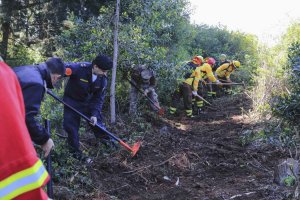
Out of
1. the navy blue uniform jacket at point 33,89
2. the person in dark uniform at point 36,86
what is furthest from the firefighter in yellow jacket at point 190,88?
the navy blue uniform jacket at point 33,89

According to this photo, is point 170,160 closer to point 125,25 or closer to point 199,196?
point 199,196

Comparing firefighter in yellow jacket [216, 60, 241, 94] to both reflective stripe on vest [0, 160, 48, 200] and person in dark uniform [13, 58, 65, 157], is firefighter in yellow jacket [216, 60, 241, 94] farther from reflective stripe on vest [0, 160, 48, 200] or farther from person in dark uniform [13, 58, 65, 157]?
reflective stripe on vest [0, 160, 48, 200]

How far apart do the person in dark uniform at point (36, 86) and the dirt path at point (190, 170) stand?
1657mm

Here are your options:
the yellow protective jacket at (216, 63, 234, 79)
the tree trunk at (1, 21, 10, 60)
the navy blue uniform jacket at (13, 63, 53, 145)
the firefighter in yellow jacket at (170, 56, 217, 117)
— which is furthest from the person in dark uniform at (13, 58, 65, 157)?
the tree trunk at (1, 21, 10, 60)

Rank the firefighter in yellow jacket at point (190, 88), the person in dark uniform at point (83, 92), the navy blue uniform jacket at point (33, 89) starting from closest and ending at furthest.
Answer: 1. the navy blue uniform jacket at point (33, 89)
2. the person in dark uniform at point (83, 92)
3. the firefighter in yellow jacket at point (190, 88)

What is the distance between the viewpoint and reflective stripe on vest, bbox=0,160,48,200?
128 centimetres

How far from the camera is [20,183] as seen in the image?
1.29 metres

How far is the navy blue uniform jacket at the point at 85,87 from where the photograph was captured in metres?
5.95

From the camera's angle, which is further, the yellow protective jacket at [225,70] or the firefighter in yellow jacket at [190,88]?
the yellow protective jacket at [225,70]

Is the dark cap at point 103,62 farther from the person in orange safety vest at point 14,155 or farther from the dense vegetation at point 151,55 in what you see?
the person in orange safety vest at point 14,155

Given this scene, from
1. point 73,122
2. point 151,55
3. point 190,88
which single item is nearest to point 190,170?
point 73,122

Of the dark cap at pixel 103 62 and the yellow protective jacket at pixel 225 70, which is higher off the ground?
the dark cap at pixel 103 62

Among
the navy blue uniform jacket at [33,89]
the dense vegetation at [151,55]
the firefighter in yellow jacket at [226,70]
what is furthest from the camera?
the firefighter in yellow jacket at [226,70]

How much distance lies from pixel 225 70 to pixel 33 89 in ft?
40.3
